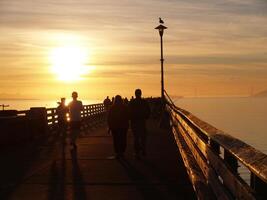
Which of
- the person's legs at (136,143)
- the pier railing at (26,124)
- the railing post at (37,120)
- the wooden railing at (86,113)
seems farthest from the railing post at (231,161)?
the wooden railing at (86,113)

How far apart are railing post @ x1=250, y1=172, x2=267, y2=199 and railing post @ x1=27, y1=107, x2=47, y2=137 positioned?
17.0 metres

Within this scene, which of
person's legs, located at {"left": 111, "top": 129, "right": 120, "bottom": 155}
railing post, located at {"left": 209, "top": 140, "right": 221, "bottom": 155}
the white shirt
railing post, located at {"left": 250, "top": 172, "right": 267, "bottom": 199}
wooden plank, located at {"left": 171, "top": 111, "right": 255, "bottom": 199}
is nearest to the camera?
railing post, located at {"left": 250, "top": 172, "right": 267, "bottom": 199}

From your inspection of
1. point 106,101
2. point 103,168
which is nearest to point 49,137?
point 103,168

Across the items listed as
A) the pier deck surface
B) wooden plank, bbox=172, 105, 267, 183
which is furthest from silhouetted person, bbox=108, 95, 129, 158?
wooden plank, bbox=172, 105, 267, 183

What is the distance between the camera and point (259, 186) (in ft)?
13.9

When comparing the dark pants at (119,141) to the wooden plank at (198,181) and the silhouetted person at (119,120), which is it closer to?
the silhouetted person at (119,120)

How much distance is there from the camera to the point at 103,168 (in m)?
12.5

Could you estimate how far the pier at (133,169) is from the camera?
5.36 metres

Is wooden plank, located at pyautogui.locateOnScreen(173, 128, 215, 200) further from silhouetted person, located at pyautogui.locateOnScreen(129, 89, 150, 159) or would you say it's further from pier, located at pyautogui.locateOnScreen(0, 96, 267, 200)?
silhouetted person, located at pyautogui.locateOnScreen(129, 89, 150, 159)

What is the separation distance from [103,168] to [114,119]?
2537 mm

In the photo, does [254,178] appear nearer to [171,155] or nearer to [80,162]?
[80,162]

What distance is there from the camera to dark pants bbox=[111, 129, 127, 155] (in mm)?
14718

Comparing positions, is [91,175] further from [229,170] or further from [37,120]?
[37,120]

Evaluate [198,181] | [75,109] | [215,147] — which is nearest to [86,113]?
[75,109]
